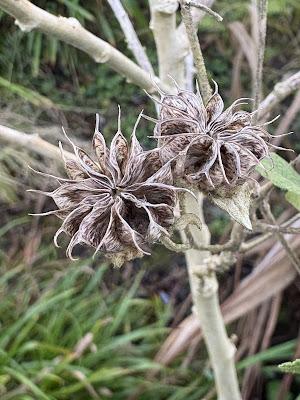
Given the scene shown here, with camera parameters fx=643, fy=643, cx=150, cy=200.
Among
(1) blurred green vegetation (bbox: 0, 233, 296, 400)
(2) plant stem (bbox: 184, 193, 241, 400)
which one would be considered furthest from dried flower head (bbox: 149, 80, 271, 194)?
(1) blurred green vegetation (bbox: 0, 233, 296, 400)

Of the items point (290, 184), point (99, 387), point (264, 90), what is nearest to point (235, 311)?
point (99, 387)

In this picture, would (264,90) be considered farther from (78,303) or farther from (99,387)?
(99,387)

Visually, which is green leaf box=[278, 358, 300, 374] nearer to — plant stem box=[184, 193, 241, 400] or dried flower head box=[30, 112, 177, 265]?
dried flower head box=[30, 112, 177, 265]

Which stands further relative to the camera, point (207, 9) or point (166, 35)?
point (166, 35)

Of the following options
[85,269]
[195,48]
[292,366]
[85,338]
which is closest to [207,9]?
[195,48]

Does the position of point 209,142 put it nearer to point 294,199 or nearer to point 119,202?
point 119,202

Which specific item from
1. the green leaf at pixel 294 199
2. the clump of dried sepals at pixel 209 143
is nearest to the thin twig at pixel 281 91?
the green leaf at pixel 294 199

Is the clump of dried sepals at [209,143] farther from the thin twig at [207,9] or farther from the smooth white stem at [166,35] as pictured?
the smooth white stem at [166,35]
